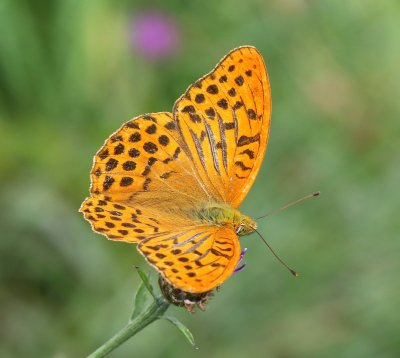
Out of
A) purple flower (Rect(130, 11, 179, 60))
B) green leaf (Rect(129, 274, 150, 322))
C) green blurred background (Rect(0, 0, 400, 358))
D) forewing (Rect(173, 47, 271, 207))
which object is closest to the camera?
green leaf (Rect(129, 274, 150, 322))

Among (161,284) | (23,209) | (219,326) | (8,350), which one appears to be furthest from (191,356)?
(161,284)

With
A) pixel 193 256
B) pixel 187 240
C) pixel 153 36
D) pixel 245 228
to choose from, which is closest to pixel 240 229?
pixel 245 228

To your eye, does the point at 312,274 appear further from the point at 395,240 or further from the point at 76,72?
the point at 76,72

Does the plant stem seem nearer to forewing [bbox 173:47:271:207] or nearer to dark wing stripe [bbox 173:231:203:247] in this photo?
dark wing stripe [bbox 173:231:203:247]

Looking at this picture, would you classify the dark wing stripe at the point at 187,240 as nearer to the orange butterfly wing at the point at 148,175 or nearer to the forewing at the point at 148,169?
the orange butterfly wing at the point at 148,175

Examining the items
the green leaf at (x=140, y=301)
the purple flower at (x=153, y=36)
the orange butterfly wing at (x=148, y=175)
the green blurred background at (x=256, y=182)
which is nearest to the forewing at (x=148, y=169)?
the orange butterfly wing at (x=148, y=175)

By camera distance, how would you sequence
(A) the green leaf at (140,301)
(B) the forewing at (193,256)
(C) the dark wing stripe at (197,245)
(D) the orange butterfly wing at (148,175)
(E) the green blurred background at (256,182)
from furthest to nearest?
(E) the green blurred background at (256,182)
(D) the orange butterfly wing at (148,175)
(A) the green leaf at (140,301)
(C) the dark wing stripe at (197,245)
(B) the forewing at (193,256)

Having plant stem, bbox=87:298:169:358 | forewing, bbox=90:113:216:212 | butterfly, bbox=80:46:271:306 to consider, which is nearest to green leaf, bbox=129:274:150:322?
plant stem, bbox=87:298:169:358
